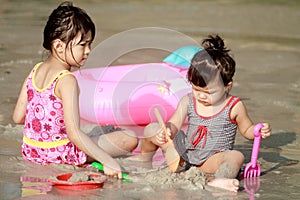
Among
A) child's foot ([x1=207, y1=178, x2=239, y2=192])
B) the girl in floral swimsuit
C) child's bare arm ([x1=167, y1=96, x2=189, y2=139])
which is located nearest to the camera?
child's foot ([x1=207, y1=178, x2=239, y2=192])

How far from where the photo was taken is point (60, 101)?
13.4 feet

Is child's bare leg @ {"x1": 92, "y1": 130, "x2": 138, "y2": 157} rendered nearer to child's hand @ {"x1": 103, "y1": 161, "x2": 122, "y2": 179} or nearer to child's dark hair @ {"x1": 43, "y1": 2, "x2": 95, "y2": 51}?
child's hand @ {"x1": 103, "y1": 161, "x2": 122, "y2": 179}

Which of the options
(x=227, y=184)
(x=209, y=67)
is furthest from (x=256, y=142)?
(x=209, y=67)

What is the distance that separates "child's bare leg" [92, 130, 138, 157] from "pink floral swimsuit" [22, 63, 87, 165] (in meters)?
0.21

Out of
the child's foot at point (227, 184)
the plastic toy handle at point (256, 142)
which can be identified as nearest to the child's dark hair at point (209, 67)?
the plastic toy handle at point (256, 142)

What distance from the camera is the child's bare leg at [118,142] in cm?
436

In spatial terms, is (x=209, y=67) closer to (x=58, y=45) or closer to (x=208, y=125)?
(x=208, y=125)

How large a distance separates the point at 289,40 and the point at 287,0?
339 cm

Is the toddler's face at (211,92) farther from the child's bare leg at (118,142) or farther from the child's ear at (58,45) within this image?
the child's ear at (58,45)

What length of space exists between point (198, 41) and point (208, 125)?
418 centimetres

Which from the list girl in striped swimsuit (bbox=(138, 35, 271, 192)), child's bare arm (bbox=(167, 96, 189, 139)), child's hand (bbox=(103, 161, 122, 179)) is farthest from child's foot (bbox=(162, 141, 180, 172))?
child's hand (bbox=(103, 161, 122, 179))

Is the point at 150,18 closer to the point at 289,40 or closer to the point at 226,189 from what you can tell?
the point at 289,40

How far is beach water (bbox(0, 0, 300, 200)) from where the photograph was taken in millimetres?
3850

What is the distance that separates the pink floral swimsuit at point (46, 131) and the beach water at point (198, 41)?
7cm
